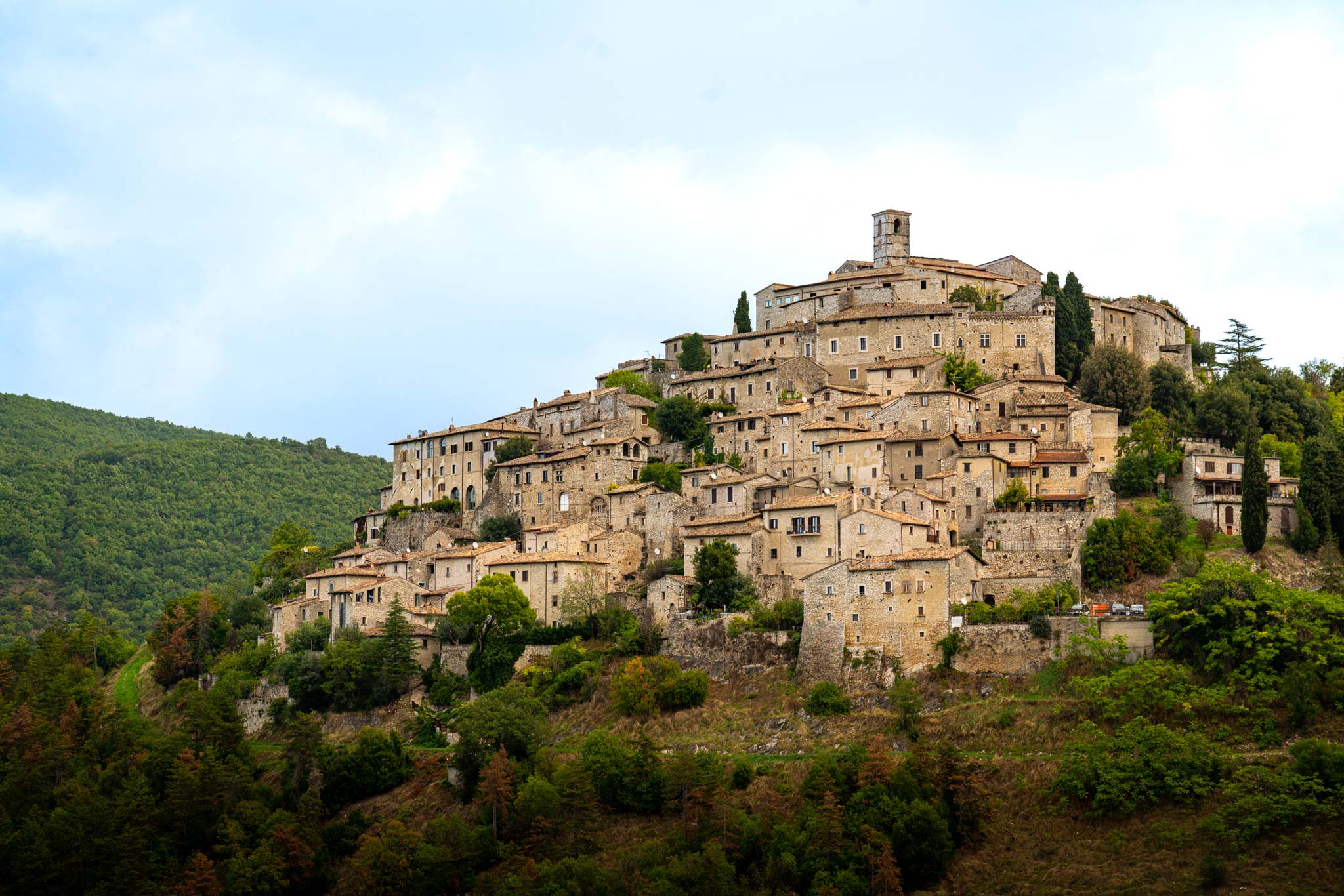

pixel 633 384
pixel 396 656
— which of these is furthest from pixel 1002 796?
pixel 633 384

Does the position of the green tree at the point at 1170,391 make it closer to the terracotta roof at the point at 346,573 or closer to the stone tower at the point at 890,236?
the stone tower at the point at 890,236

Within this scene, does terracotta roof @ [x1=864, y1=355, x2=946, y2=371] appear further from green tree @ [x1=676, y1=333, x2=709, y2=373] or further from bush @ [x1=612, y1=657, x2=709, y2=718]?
bush @ [x1=612, y1=657, x2=709, y2=718]

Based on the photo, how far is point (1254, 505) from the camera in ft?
214

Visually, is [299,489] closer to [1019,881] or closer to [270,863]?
[270,863]

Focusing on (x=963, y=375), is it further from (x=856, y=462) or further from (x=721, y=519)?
(x=721, y=519)

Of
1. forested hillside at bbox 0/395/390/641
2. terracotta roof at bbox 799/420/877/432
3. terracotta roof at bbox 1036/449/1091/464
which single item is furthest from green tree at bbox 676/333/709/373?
forested hillside at bbox 0/395/390/641

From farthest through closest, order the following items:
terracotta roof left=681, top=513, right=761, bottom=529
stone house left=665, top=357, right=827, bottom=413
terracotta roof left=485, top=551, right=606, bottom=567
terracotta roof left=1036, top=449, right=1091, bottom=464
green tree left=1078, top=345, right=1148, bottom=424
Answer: stone house left=665, top=357, right=827, bottom=413 → green tree left=1078, top=345, right=1148, bottom=424 → terracotta roof left=485, top=551, right=606, bottom=567 → terracotta roof left=1036, top=449, right=1091, bottom=464 → terracotta roof left=681, top=513, right=761, bottom=529

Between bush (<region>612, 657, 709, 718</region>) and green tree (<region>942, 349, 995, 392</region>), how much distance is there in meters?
23.5

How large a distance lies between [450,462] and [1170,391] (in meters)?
38.9

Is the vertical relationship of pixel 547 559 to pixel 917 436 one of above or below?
below

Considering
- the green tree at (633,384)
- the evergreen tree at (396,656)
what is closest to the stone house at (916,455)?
the green tree at (633,384)

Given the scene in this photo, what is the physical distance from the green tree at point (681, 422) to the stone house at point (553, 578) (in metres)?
12.8

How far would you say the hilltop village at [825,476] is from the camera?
65250 mm

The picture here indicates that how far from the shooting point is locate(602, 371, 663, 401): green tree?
9294 cm
